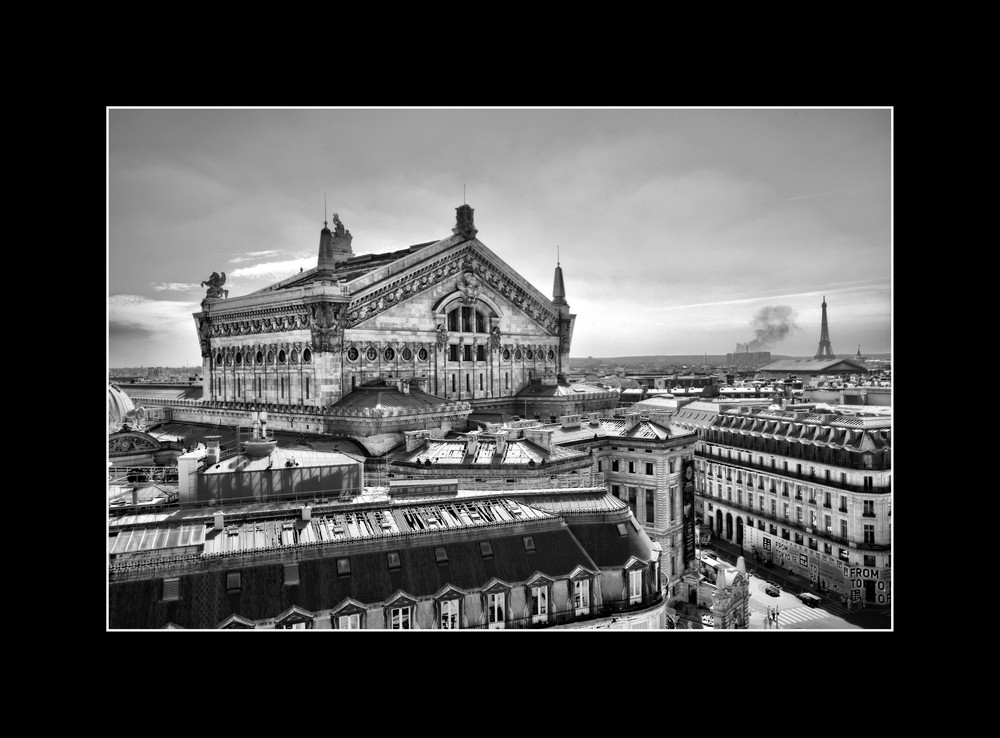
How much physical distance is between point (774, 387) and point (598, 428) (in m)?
36.8

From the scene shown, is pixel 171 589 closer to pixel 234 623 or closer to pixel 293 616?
pixel 234 623

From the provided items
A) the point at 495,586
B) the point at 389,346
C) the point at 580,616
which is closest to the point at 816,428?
the point at 389,346

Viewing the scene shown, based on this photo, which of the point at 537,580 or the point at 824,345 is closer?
the point at 537,580

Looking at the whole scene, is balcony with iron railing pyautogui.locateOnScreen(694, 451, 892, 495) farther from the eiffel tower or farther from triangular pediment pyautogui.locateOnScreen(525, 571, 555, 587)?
triangular pediment pyautogui.locateOnScreen(525, 571, 555, 587)

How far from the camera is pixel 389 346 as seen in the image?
43656mm

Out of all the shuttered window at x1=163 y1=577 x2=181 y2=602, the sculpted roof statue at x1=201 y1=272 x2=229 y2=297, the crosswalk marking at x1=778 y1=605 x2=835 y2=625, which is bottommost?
the crosswalk marking at x1=778 y1=605 x2=835 y2=625

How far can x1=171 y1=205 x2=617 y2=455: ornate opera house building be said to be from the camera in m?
40.2

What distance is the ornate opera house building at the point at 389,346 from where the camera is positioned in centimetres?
4025

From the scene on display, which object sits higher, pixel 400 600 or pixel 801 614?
pixel 400 600

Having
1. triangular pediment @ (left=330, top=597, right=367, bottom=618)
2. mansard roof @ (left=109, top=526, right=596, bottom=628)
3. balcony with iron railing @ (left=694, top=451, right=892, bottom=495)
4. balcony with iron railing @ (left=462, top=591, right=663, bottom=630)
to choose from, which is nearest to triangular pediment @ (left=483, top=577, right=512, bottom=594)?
mansard roof @ (left=109, top=526, right=596, bottom=628)

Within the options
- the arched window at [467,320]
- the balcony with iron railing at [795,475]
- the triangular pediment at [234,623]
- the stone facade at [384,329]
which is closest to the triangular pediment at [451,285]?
the stone facade at [384,329]

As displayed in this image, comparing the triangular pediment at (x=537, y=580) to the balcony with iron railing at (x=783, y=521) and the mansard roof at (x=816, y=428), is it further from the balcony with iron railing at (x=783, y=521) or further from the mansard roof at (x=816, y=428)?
the balcony with iron railing at (x=783, y=521)

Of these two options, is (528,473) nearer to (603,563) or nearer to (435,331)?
(603,563)

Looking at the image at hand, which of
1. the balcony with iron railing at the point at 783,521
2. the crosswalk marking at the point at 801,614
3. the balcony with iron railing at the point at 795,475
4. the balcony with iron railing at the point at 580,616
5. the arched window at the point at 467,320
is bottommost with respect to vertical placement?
the crosswalk marking at the point at 801,614
